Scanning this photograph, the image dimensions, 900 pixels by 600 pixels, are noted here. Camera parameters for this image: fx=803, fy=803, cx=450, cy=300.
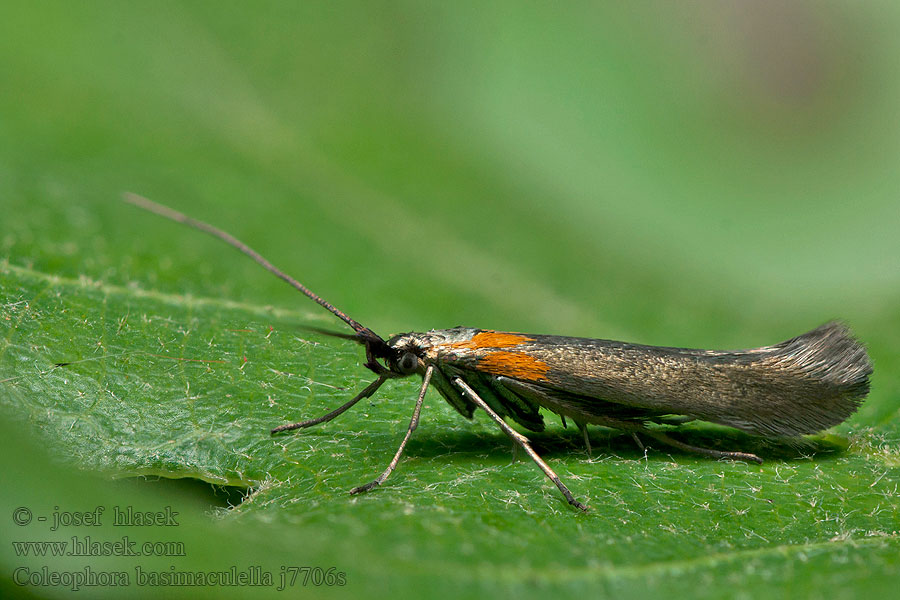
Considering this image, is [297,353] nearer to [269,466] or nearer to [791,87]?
[269,466]

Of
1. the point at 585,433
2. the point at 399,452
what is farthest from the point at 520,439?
the point at 399,452

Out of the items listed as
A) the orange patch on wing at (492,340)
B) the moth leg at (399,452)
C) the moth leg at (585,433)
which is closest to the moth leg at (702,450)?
the moth leg at (585,433)

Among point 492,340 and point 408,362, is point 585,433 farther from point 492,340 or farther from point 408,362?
point 408,362

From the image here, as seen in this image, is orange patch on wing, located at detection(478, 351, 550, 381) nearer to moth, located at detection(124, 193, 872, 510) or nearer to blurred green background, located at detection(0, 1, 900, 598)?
moth, located at detection(124, 193, 872, 510)

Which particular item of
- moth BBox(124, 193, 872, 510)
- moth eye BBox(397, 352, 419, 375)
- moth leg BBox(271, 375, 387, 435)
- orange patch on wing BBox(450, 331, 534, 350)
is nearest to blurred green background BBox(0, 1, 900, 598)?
moth leg BBox(271, 375, 387, 435)

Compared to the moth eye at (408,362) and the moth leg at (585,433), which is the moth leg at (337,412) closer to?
the moth eye at (408,362)

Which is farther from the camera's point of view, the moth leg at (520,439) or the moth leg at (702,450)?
the moth leg at (702,450)
